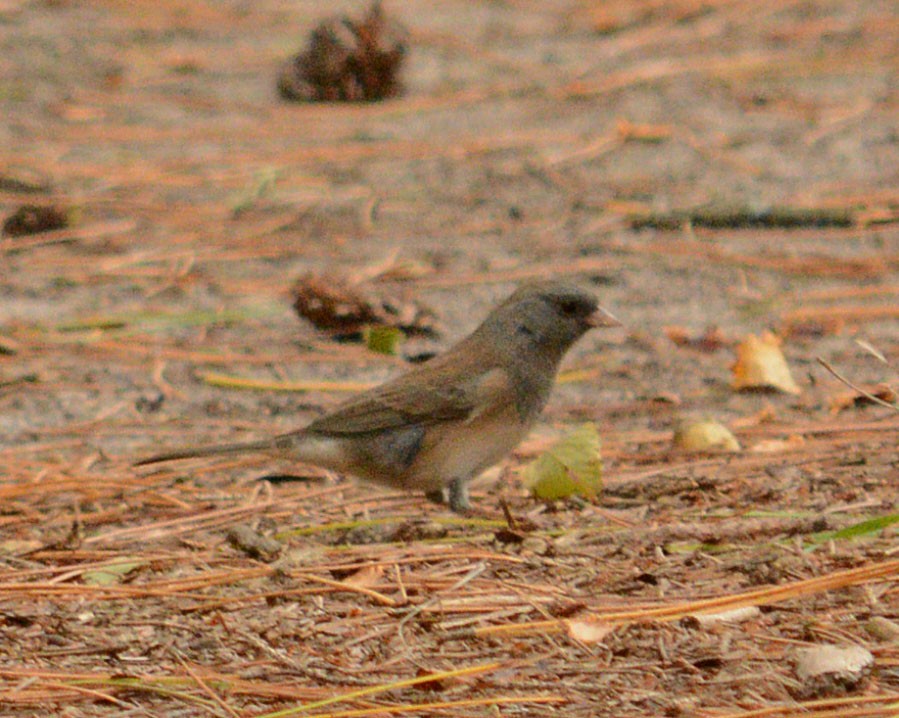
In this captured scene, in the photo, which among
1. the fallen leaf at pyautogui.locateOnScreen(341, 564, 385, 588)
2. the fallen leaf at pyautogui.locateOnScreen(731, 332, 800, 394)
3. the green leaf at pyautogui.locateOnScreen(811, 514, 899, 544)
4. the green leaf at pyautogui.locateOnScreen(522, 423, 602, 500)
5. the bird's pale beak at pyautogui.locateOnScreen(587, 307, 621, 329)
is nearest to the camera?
the green leaf at pyautogui.locateOnScreen(811, 514, 899, 544)

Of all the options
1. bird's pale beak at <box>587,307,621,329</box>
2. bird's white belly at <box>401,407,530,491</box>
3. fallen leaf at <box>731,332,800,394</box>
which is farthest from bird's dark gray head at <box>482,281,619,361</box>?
fallen leaf at <box>731,332,800,394</box>

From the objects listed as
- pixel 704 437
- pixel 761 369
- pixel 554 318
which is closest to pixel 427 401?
pixel 554 318

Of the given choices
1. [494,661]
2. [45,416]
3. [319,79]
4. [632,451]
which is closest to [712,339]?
[632,451]

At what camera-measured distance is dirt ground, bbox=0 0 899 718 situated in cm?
288

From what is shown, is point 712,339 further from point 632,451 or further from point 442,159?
point 442,159

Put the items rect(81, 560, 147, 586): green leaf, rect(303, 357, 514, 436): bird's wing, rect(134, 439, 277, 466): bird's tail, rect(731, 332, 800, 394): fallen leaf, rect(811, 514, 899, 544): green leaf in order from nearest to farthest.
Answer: rect(811, 514, 899, 544): green leaf → rect(81, 560, 147, 586): green leaf → rect(134, 439, 277, 466): bird's tail → rect(303, 357, 514, 436): bird's wing → rect(731, 332, 800, 394): fallen leaf

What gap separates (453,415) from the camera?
410cm

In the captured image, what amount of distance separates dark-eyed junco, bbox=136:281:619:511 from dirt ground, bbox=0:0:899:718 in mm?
138

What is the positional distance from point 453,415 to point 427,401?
0.30 feet

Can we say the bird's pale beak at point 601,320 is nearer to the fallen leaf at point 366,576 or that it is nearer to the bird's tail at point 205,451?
the bird's tail at point 205,451

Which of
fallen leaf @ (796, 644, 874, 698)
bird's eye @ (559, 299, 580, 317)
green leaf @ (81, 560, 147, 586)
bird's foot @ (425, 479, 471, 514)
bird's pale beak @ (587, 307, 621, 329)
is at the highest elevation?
bird's eye @ (559, 299, 580, 317)

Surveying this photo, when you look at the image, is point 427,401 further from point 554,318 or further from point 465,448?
point 554,318

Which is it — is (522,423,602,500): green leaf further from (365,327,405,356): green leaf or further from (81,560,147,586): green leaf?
(365,327,405,356): green leaf

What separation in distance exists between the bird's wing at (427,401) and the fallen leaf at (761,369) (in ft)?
3.80
